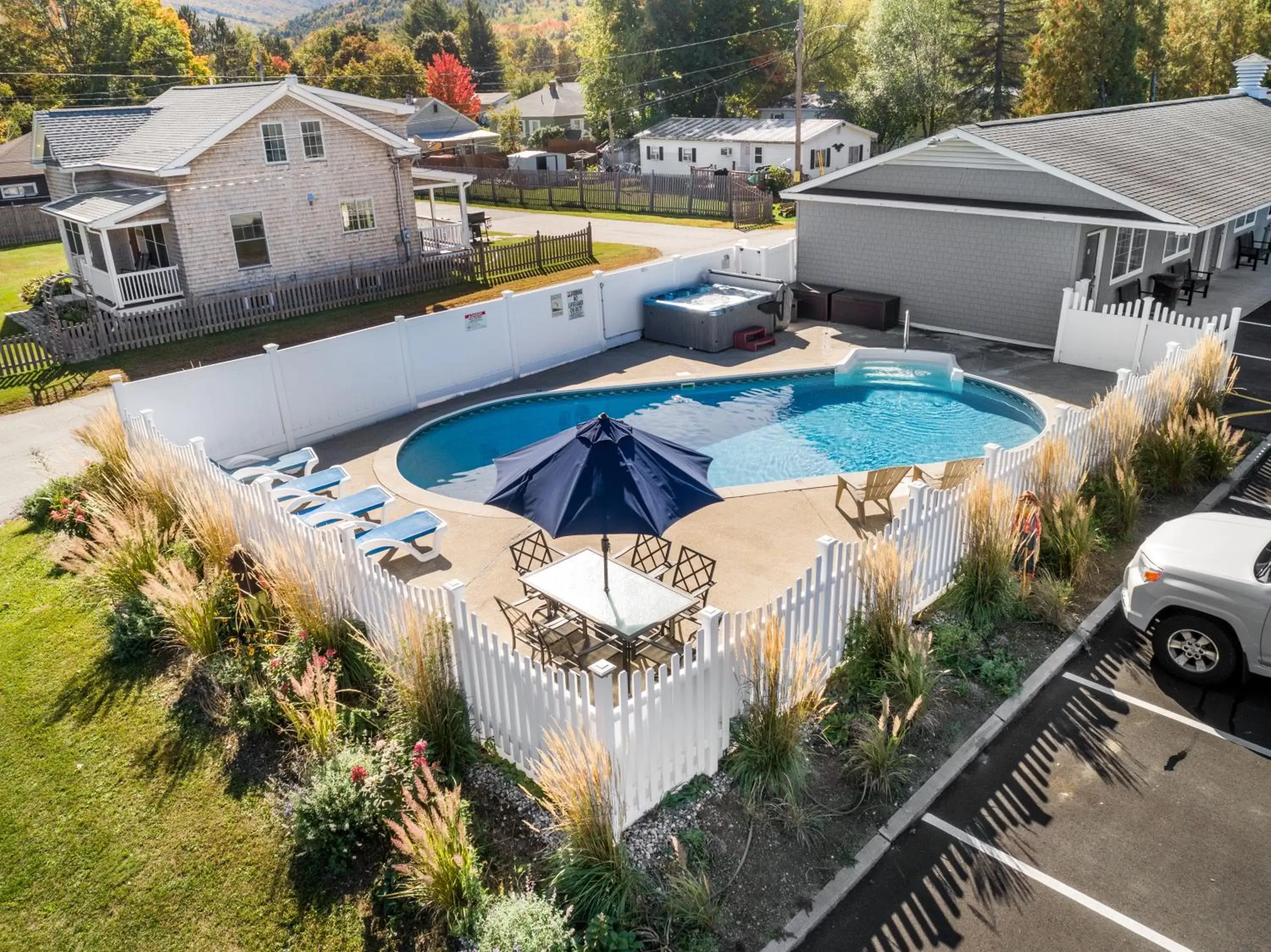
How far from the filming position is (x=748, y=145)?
4847cm

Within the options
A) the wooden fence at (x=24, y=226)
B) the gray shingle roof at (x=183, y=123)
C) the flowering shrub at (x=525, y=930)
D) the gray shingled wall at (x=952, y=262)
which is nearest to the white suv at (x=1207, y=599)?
the flowering shrub at (x=525, y=930)

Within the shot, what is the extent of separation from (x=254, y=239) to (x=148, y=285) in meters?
3.07

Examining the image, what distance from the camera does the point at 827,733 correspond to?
7.52 metres

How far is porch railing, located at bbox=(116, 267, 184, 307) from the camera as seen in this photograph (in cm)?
2372

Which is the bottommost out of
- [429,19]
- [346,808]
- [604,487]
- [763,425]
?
[763,425]

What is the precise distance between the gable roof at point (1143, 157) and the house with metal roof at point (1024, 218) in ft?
0.19

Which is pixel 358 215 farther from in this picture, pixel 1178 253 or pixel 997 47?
pixel 997 47

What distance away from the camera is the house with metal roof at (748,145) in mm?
47188

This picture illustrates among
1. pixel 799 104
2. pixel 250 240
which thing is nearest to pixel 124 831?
pixel 250 240

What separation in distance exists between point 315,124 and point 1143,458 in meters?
23.4

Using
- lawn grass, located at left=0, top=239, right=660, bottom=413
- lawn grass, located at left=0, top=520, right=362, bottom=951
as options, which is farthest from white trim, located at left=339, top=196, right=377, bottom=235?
lawn grass, located at left=0, top=520, right=362, bottom=951

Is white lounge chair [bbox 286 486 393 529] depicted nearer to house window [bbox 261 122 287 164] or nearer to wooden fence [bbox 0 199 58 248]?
house window [bbox 261 122 287 164]

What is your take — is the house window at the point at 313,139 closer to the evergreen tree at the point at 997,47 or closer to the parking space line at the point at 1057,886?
the parking space line at the point at 1057,886

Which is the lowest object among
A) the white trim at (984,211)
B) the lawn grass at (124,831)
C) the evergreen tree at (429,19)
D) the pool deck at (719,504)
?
the lawn grass at (124,831)
